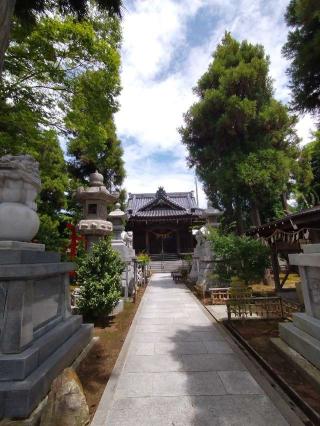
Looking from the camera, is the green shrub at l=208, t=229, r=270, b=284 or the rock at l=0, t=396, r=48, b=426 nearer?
the rock at l=0, t=396, r=48, b=426

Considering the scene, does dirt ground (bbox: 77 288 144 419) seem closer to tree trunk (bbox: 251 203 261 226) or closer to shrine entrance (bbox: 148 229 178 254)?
tree trunk (bbox: 251 203 261 226)

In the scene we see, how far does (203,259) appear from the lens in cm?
1290

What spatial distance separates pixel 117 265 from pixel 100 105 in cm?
542

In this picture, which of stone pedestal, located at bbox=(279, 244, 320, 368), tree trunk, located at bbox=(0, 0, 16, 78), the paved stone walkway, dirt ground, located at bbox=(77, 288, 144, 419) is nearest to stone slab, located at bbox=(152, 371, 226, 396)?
the paved stone walkway

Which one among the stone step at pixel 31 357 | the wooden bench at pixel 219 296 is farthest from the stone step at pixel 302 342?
the wooden bench at pixel 219 296

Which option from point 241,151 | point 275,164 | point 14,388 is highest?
point 241,151

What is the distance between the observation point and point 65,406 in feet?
9.00

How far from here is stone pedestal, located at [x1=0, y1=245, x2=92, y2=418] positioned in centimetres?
276

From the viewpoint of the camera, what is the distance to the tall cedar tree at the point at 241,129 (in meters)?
13.9

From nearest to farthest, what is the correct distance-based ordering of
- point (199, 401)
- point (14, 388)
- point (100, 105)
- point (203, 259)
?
1. point (14, 388)
2. point (199, 401)
3. point (100, 105)
4. point (203, 259)

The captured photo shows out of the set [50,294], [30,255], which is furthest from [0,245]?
[50,294]

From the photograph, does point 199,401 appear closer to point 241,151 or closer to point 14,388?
point 14,388

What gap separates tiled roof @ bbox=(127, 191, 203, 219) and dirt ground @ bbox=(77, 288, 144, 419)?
21.5 metres

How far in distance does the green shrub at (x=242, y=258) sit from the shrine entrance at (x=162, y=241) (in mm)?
17978
